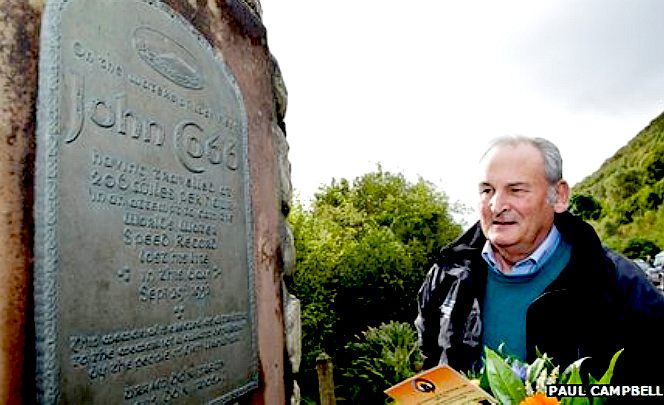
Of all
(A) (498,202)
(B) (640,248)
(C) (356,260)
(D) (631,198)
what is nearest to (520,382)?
(A) (498,202)

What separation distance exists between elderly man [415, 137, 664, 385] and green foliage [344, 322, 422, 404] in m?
5.23

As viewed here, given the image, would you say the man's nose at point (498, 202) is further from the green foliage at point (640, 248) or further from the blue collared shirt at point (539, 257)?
the green foliage at point (640, 248)

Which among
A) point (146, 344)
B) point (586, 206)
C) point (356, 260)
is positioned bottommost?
point (146, 344)

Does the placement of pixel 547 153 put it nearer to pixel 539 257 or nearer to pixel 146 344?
pixel 539 257

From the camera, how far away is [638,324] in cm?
216

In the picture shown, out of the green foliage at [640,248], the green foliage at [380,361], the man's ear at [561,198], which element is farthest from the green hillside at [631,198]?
the man's ear at [561,198]

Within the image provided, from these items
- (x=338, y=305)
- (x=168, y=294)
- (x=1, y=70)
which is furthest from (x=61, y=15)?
(x=338, y=305)

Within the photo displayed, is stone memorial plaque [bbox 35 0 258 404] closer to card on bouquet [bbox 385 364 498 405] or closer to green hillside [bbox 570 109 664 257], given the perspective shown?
card on bouquet [bbox 385 364 498 405]

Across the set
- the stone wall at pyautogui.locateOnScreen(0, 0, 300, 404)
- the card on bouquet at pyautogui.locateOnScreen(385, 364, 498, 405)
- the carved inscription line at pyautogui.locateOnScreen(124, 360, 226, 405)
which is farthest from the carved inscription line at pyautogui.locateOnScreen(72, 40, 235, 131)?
the card on bouquet at pyautogui.locateOnScreen(385, 364, 498, 405)

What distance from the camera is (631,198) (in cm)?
2595

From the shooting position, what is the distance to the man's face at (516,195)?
2.38 m

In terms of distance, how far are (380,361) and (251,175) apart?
6.64m

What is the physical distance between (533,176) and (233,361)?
1.52 metres

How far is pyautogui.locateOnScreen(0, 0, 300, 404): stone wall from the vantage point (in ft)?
3.79
